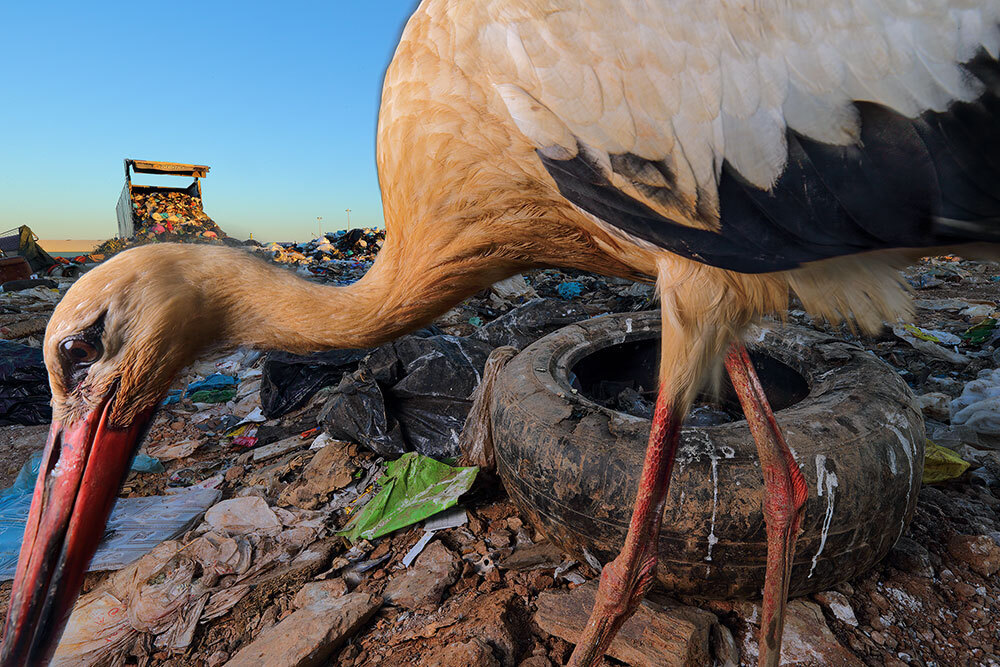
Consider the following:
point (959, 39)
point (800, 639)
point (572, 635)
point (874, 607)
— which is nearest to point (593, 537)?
point (572, 635)

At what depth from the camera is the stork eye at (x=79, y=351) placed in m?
1.34

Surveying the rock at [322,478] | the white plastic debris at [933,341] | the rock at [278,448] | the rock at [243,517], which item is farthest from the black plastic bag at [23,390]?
the white plastic debris at [933,341]

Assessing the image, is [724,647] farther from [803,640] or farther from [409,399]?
A: [409,399]

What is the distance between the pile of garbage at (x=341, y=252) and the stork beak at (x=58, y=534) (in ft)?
20.4

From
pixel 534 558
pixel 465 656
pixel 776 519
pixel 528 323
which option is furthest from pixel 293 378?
pixel 776 519

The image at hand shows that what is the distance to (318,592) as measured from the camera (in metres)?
2.03

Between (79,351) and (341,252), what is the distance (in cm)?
930

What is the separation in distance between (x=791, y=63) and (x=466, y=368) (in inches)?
90.2

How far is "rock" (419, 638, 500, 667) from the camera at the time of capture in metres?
1.59

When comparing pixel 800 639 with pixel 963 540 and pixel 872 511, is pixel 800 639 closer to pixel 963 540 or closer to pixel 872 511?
pixel 872 511

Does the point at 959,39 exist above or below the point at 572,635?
above

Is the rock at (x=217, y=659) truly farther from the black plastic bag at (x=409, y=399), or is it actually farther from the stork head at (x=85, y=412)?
the black plastic bag at (x=409, y=399)

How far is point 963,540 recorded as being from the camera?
6.57 feet

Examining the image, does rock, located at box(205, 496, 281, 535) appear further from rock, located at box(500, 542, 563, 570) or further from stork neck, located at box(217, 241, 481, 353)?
stork neck, located at box(217, 241, 481, 353)
